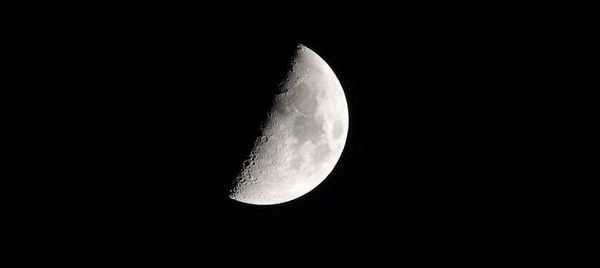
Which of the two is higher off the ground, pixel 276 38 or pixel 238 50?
pixel 276 38

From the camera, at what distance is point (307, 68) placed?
10.3 feet

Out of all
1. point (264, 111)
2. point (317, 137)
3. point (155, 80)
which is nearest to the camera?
point (155, 80)

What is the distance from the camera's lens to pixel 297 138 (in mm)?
2971

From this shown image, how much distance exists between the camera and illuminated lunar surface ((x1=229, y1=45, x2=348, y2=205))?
2.91m

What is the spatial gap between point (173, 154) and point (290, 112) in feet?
3.04

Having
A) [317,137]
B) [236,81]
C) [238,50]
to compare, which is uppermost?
[238,50]

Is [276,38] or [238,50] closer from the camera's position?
[238,50]

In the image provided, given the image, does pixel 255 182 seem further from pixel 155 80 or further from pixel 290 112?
pixel 155 80

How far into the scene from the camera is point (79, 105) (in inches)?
99.8

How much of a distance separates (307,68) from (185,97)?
109cm

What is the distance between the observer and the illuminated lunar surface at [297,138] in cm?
291

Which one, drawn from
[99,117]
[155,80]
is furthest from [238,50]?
[99,117]

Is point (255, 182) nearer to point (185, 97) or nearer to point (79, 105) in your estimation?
point (185, 97)

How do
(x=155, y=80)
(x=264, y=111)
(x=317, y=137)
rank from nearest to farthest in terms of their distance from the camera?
(x=155, y=80), (x=264, y=111), (x=317, y=137)
